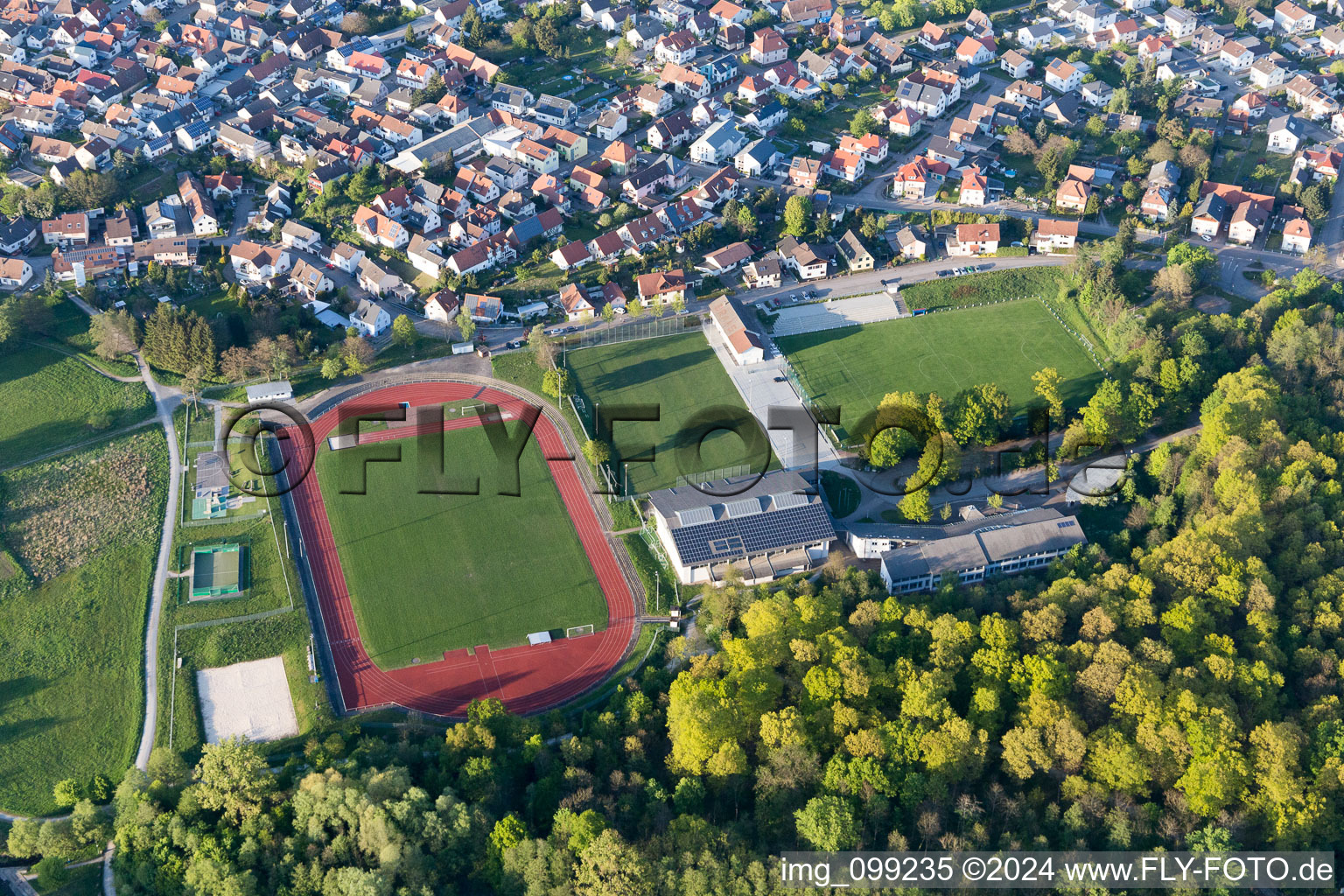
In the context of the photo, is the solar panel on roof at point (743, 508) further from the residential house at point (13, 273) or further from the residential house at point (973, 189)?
the residential house at point (13, 273)

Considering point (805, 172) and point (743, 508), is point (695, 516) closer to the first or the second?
point (743, 508)

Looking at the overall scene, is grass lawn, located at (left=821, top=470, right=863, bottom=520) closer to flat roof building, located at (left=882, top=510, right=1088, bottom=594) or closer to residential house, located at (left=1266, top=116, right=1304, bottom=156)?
flat roof building, located at (left=882, top=510, right=1088, bottom=594)

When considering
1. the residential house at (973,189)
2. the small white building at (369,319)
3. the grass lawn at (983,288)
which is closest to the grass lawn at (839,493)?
the grass lawn at (983,288)

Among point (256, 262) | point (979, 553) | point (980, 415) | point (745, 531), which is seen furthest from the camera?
point (256, 262)

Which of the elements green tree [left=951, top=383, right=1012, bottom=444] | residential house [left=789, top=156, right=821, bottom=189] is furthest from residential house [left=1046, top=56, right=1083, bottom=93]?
green tree [left=951, top=383, right=1012, bottom=444]

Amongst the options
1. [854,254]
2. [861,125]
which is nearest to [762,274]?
[854,254]

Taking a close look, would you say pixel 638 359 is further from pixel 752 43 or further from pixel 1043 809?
pixel 752 43

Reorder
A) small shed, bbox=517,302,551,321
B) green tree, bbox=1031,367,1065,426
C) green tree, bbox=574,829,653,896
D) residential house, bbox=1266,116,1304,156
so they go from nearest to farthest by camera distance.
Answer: green tree, bbox=574,829,653,896 < green tree, bbox=1031,367,1065,426 < small shed, bbox=517,302,551,321 < residential house, bbox=1266,116,1304,156
